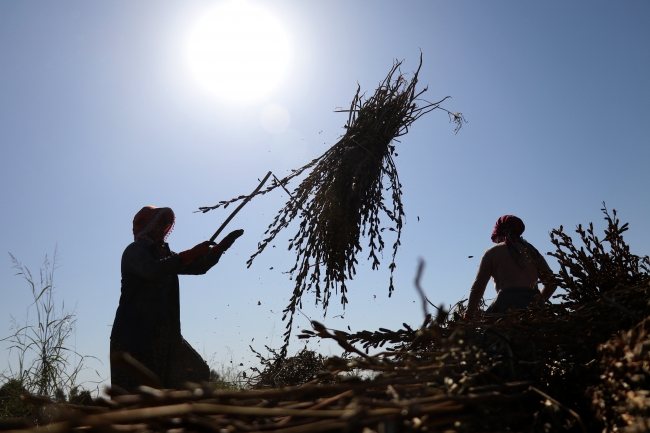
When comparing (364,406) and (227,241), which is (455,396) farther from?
(227,241)

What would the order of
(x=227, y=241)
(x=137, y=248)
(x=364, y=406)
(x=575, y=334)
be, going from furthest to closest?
(x=227, y=241) → (x=137, y=248) → (x=575, y=334) → (x=364, y=406)

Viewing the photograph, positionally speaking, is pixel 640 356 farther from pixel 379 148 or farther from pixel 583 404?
pixel 379 148

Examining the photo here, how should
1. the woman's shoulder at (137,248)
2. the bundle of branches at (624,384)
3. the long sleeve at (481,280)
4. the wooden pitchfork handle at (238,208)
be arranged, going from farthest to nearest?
1. the wooden pitchfork handle at (238,208)
2. the long sleeve at (481,280)
3. the woman's shoulder at (137,248)
4. the bundle of branches at (624,384)

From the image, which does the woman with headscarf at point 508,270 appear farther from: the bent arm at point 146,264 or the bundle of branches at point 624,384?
the bundle of branches at point 624,384

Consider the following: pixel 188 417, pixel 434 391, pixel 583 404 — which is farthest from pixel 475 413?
pixel 188 417

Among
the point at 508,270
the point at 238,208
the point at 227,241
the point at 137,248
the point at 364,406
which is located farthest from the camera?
the point at 227,241

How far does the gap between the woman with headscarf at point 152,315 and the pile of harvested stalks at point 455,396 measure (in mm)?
2881

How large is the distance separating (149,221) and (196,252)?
47cm

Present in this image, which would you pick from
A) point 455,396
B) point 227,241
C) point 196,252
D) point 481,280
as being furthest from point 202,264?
point 455,396

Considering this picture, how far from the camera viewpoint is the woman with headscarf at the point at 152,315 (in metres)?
3.75

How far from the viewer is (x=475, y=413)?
35.4 inches

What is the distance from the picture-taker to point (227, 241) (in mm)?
4637

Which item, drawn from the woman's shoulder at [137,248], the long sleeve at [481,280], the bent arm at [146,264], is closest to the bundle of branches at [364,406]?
the bent arm at [146,264]

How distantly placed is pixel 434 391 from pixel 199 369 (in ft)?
11.5
